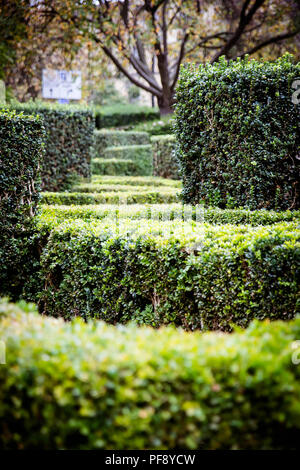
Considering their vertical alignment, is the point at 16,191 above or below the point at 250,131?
below

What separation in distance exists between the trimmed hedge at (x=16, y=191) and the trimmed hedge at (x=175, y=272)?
640 millimetres

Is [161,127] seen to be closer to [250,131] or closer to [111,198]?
[111,198]

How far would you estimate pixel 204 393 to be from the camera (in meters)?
1.98

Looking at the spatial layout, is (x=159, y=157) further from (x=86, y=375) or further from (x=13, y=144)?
(x=86, y=375)

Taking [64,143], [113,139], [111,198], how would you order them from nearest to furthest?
1. [111,198]
2. [64,143]
3. [113,139]

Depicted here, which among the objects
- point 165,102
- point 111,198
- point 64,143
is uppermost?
point 165,102

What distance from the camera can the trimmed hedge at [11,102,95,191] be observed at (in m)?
11.2

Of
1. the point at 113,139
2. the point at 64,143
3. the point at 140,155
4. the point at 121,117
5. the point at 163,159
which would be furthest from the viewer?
the point at 121,117

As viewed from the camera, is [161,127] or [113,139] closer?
[113,139]

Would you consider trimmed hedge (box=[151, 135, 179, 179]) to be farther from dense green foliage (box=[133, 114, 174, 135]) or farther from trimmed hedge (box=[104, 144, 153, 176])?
dense green foliage (box=[133, 114, 174, 135])

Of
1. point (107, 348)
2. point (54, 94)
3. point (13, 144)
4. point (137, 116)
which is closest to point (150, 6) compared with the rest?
point (54, 94)

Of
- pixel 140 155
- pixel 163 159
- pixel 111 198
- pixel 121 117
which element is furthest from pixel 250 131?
pixel 121 117

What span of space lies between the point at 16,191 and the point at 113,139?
1635 centimetres

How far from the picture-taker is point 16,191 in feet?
20.8
